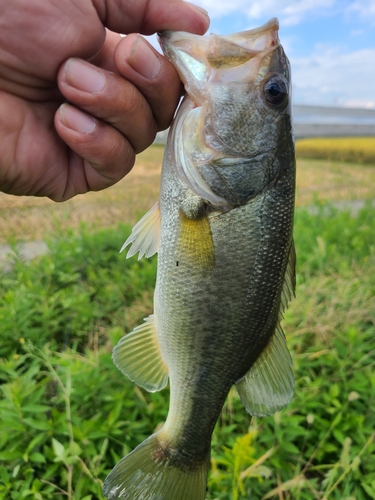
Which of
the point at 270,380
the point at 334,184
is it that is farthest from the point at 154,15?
the point at 334,184

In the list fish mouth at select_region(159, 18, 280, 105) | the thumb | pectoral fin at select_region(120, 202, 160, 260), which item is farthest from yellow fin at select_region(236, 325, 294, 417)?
the thumb

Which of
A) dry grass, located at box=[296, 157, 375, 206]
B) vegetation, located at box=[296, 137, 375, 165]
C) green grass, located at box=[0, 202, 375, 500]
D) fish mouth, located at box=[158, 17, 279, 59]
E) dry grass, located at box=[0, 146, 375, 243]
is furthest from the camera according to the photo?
vegetation, located at box=[296, 137, 375, 165]

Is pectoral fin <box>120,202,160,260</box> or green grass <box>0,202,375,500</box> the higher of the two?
pectoral fin <box>120,202,160,260</box>

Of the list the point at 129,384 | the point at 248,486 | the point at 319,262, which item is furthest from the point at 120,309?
the point at 319,262

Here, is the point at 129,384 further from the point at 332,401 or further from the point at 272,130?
the point at 272,130

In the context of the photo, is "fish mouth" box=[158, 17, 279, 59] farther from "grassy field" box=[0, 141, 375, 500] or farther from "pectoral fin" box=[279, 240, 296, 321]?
"grassy field" box=[0, 141, 375, 500]

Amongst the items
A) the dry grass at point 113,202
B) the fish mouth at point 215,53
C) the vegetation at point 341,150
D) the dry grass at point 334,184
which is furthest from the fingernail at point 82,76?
the vegetation at point 341,150

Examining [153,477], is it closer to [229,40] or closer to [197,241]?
[197,241]
